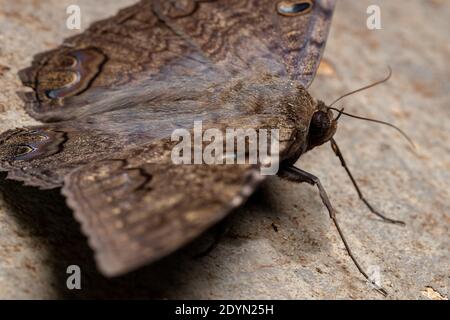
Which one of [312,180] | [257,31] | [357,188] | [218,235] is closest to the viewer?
[218,235]

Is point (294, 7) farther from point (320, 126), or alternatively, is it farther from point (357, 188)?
point (357, 188)

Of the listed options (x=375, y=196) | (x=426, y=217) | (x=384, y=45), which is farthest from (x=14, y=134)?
(x=384, y=45)

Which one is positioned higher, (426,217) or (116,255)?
(116,255)

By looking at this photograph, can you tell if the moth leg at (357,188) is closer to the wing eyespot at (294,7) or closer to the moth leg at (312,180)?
the moth leg at (312,180)

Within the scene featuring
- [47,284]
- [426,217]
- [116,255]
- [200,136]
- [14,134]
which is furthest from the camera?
[426,217]

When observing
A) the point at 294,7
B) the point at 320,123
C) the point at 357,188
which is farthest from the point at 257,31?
the point at 357,188

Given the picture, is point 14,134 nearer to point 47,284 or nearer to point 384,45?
point 47,284

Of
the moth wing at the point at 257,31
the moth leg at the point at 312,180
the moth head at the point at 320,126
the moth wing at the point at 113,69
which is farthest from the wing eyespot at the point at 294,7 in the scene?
the moth leg at the point at 312,180
